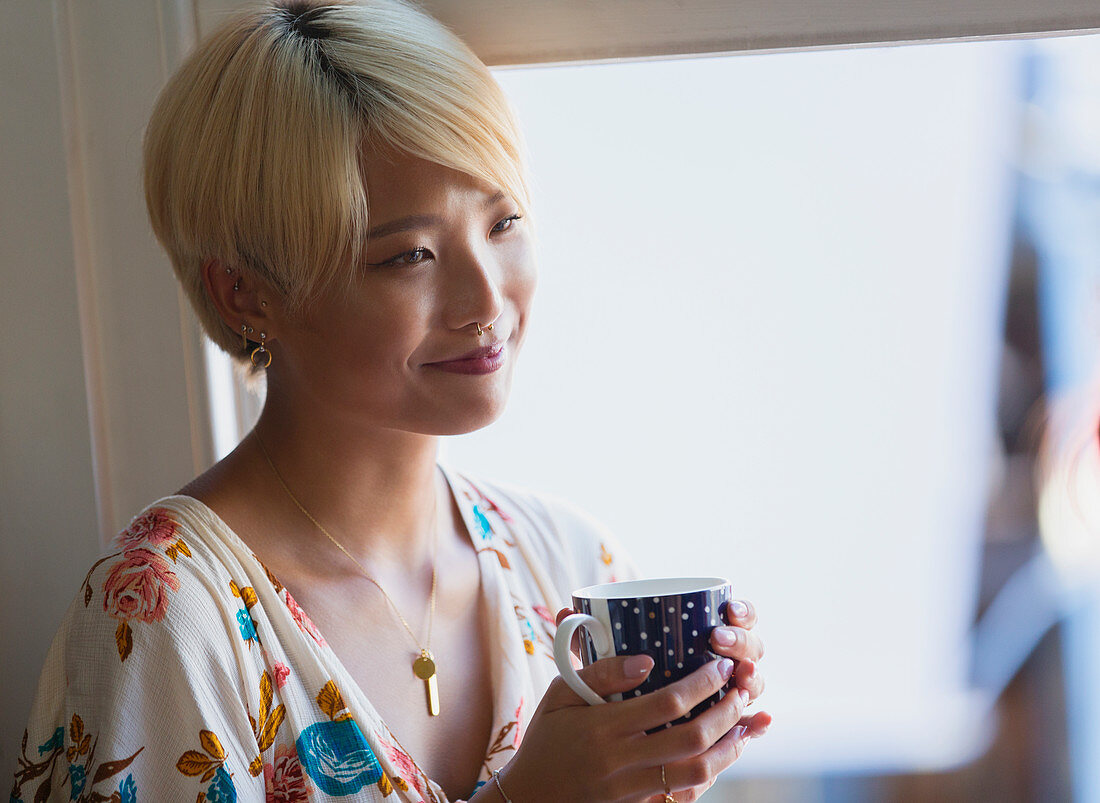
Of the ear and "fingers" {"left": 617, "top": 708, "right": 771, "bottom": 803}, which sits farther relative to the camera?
the ear

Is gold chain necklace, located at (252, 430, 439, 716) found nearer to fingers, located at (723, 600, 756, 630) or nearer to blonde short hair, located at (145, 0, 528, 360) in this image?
blonde short hair, located at (145, 0, 528, 360)

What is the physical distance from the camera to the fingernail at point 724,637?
2.38ft

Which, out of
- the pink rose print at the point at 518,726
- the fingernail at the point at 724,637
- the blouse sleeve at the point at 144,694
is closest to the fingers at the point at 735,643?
the fingernail at the point at 724,637

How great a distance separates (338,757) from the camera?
0.83m

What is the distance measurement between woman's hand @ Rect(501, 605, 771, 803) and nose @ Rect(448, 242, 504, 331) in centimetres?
32

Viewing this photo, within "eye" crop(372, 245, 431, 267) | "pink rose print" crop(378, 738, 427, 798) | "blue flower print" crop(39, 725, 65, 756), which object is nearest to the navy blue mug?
"pink rose print" crop(378, 738, 427, 798)

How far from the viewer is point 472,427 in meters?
0.90

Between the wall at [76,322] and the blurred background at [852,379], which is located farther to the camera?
the blurred background at [852,379]

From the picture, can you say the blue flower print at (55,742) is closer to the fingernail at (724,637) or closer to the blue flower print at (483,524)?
the blue flower print at (483,524)

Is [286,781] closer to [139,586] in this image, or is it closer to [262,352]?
[139,586]

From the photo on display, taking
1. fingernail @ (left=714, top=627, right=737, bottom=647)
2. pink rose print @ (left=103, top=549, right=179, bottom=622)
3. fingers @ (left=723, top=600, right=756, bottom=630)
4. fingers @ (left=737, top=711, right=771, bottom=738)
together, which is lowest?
fingers @ (left=737, top=711, right=771, bottom=738)

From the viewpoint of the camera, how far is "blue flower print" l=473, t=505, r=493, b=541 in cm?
109

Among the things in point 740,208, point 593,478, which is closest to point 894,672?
point 593,478

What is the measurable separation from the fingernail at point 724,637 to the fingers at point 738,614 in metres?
0.02
